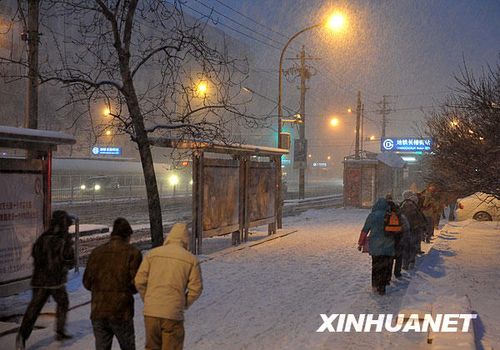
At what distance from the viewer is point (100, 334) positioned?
4629 mm

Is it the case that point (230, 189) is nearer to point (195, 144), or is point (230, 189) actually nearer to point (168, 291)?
point (195, 144)

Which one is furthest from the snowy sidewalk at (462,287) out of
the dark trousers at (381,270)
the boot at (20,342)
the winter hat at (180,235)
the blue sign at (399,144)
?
the blue sign at (399,144)

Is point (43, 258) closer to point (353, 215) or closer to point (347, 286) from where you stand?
point (347, 286)

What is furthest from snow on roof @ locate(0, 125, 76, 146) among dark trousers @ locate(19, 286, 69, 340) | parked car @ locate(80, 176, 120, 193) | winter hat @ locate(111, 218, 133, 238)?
parked car @ locate(80, 176, 120, 193)

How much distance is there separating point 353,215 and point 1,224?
68.2 feet

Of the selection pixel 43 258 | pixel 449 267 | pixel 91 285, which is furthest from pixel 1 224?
pixel 449 267

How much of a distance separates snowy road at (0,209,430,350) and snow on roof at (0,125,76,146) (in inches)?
96.3

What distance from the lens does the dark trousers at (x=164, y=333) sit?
426 cm

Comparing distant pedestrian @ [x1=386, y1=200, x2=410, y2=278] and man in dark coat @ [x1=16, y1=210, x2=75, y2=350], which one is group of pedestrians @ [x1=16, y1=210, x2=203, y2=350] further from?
distant pedestrian @ [x1=386, y1=200, x2=410, y2=278]

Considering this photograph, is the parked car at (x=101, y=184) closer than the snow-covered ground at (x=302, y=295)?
No

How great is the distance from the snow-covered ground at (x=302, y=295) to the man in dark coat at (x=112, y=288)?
5.70ft

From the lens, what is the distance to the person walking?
13.9ft

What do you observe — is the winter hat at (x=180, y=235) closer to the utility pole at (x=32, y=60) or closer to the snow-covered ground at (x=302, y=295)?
the snow-covered ground at (x=302, y=295)

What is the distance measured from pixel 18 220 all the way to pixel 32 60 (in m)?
3.96
